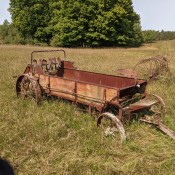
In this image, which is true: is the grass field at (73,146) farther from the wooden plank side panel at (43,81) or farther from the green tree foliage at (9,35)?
the green tree foliage at (9,35)

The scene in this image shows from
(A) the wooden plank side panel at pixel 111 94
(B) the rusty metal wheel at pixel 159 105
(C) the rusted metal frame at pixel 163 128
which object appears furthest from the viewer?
(B) the rusty metal wheel at pixel 159 105

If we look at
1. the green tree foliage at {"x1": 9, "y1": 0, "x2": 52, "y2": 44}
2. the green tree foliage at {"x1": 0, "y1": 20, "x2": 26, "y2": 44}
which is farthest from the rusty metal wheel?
the green tree foliage at {"x1": 0, "y1": 20, "x2": 26, "y2": 44}

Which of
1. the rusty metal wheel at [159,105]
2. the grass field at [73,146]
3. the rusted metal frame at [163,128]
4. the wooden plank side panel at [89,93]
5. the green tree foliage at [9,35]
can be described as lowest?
the grass field at [73,146]


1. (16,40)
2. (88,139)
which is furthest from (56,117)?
(16,40)

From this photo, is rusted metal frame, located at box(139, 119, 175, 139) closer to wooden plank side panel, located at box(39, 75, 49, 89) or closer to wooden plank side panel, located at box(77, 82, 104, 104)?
wooden plank side panel, located at box(77, 82, 104, 104)

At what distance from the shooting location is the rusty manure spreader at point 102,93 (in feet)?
18.2

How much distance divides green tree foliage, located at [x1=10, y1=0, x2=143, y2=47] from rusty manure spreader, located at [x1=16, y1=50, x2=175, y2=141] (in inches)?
1310

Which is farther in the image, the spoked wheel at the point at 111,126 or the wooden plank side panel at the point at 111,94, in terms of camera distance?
the wooden plank side panel at the point at 111,94

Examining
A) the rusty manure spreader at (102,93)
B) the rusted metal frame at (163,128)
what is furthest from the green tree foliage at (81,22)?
the rusted metal frame at (163,128)

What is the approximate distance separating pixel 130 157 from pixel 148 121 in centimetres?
131

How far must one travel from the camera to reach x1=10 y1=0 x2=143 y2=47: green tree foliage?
1604 inches

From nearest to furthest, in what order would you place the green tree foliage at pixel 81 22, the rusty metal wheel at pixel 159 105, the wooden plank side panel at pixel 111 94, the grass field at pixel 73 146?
the grass field at pixel 73 146, the wooden plank side panel at pixel 111 94, the rusty metal wheel at pixel 159 105, the green tree foliage at pixel 81 22

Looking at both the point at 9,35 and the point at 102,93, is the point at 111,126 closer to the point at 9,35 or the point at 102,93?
the point at 102,93

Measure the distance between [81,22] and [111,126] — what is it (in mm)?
37143
